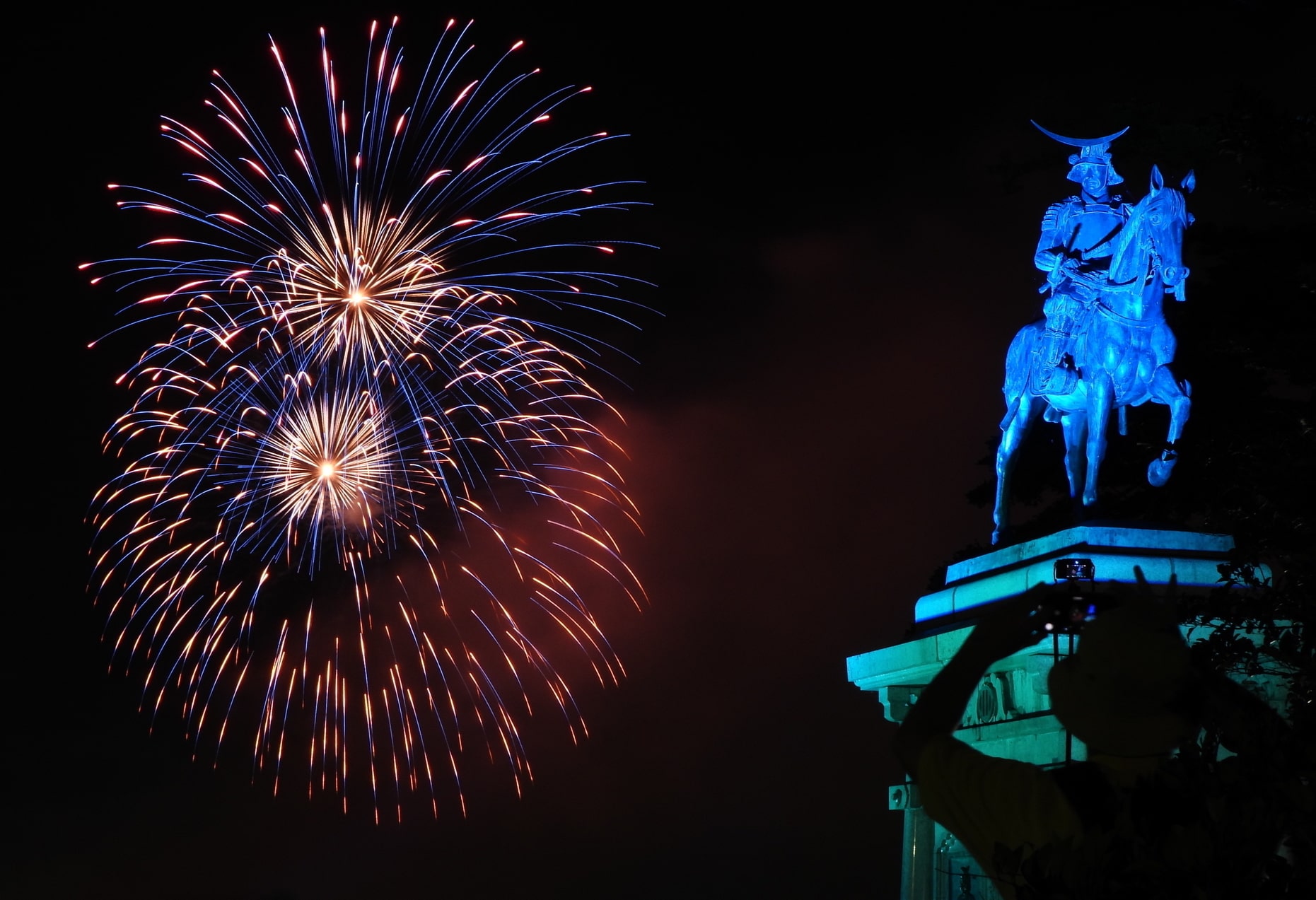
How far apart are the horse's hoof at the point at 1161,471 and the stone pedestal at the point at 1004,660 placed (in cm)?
77

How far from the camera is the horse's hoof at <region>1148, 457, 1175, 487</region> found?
1866 cm

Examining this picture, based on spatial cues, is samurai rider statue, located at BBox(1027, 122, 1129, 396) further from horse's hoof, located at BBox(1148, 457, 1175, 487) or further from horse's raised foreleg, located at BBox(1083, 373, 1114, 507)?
horse's hoof, located at BBox(1148, 457, 1175, 487)

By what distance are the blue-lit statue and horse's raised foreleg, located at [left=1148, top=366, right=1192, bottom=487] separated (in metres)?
0.01

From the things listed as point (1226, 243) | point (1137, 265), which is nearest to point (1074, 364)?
point (1137, 265)

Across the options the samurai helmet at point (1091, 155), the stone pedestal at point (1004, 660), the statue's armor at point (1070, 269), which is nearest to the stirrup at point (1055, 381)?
the statue's armor at point (1070, 269)

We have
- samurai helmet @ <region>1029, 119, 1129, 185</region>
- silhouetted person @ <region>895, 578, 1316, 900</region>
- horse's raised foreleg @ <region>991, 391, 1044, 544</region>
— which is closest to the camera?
silhouetted person @ <region>895, 578, 1316, 900</region>

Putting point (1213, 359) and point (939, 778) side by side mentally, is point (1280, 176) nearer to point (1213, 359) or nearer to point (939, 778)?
point (1213, 359)

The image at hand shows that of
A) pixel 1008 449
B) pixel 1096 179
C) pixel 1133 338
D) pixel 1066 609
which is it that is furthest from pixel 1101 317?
pixel 1066 609

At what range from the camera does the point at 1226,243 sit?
24.9 metres

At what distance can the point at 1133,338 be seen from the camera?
746 inches

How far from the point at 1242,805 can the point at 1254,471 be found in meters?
12.5

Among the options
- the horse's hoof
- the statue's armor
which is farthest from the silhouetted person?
the statue's armor

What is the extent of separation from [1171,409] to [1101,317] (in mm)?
1334

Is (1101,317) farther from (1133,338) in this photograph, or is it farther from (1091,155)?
(1091,155)
